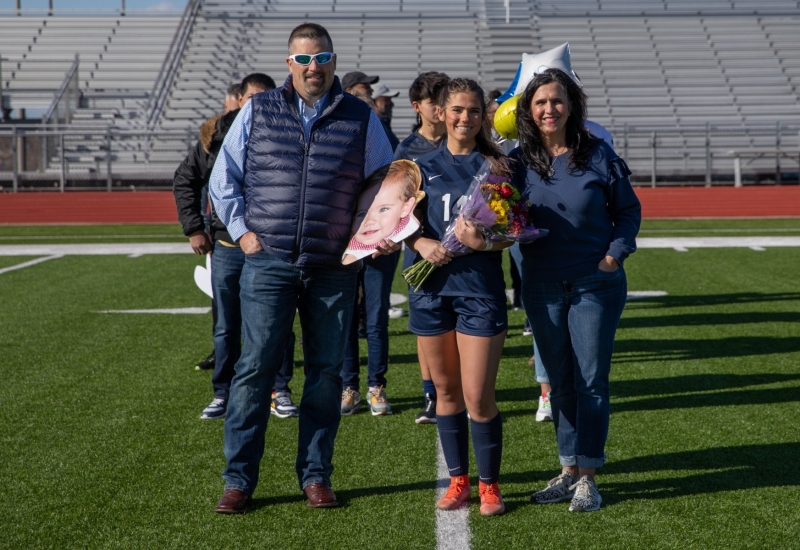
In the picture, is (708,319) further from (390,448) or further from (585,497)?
(585,497)

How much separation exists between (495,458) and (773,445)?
5.86 ft

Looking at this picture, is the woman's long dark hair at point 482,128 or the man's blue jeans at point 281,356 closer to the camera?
the woman's long dark hair at point 482,128

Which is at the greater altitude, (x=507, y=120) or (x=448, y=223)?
(x=507, y=120)

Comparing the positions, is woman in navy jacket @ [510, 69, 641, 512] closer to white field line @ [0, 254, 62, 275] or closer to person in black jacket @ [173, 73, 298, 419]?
person in black jacket @ [173, 73, 298, 419]

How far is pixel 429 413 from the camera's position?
5379 mm

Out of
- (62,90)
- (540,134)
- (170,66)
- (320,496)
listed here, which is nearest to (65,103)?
(62,90)

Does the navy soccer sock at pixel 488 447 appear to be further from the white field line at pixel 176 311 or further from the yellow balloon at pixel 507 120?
the white field line at pixel 176 311

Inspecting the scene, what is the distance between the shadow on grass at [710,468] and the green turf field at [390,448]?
0.04 feet

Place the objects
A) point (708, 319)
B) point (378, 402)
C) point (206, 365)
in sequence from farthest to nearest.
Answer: point (708, 319) < point (206, 365) < point (378, 402)

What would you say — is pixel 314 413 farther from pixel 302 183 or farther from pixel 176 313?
pixel 176 313

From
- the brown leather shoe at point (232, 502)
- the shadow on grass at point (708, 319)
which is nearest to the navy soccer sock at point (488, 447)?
the brown leather shoe at point (232, 502)

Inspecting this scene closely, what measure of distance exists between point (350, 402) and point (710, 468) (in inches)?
83.0

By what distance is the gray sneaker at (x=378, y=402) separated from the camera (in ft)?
18.3

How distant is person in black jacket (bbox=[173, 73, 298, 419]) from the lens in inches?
205
